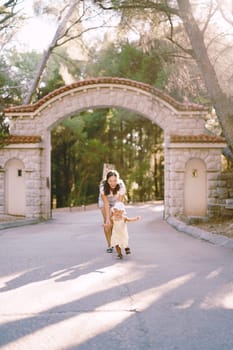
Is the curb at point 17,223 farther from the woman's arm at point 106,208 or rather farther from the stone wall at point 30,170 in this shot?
the woman's arm at point 106,208

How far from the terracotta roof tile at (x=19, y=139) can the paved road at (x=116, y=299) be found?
7969mm

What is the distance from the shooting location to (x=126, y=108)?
15766 millimetres

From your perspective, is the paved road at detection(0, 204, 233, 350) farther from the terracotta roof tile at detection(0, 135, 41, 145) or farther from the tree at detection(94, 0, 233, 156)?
the terracotta roof tile at detection(0, 135, 41, 145)

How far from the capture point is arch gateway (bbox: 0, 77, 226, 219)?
15.3 meters

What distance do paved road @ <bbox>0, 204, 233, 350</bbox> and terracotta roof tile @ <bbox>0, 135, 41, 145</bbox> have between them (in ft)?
26.1

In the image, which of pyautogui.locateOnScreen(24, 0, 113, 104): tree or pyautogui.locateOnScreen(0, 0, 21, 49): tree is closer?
pyautogui.locateOnScreen(0, 0, 21, 49): tree

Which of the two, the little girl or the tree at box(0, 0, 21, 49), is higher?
the tree at box(0, 0, 21, 49)

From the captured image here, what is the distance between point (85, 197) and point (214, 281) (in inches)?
918

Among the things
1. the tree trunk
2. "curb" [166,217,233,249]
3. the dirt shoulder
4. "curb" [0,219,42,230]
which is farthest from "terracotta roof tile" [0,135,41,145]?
the tree trunk

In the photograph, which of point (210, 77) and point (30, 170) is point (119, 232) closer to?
point (210, 77)

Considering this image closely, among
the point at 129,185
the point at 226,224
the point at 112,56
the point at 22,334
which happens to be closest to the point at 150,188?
the point at 129,185

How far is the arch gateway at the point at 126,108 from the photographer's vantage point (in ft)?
50.2

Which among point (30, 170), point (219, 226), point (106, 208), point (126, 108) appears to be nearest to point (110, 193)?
point (106, 208)

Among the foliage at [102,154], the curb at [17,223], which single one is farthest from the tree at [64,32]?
the curb at [17,223]
